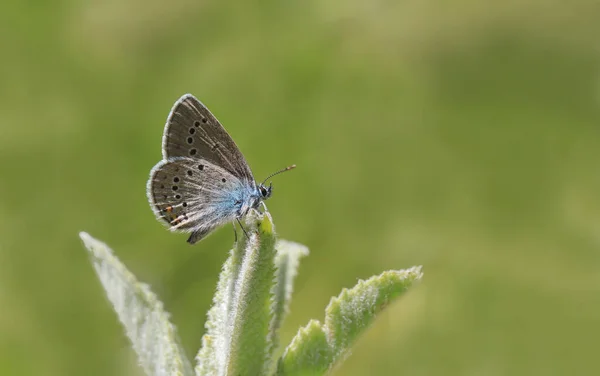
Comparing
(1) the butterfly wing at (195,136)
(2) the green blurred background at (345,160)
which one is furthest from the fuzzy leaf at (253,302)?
(2) the green blurred background at (345,160)

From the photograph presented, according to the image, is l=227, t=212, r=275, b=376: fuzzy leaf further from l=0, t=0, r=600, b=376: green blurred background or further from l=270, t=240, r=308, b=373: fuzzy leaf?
l=0, t=0, r=600, b=376: green blurred background

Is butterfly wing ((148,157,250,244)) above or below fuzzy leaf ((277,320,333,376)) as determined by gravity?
above

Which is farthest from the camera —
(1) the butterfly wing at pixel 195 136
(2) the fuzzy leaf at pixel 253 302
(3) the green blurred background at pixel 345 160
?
(3) the green blurred background at pixel 345 160

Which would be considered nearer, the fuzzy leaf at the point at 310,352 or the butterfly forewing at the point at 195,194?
the fuzzy leaf at the point at 310,352

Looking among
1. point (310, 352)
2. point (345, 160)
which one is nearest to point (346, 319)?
point (310, 352)

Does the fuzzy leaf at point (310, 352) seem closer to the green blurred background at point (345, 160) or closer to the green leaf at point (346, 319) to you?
the green leaf at point (346, 319)

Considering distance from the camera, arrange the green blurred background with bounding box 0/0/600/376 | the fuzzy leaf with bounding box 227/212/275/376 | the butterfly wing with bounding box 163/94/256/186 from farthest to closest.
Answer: the green blurred background with bounding box 0/0/600/376, the butterfly wing with bounding box 163/94/256/186, the fuzzy leaf with bounding box 227/212/275/376

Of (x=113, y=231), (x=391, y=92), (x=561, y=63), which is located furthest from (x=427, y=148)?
(x=113, y=231)

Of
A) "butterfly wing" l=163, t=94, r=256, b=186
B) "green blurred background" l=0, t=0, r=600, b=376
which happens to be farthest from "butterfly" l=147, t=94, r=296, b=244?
"green blurred background" l=0, t=0, r=600, b=376
